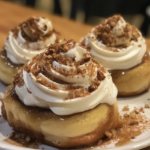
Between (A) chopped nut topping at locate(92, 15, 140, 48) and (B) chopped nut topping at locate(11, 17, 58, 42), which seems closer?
(A) chopped nut topping at locate(92, 15, 140, 48)

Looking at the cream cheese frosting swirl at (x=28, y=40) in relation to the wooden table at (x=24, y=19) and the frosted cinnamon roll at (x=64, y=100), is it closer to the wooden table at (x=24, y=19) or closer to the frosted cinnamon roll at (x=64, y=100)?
the frosted cinnamon roll at (x=64, y=100)

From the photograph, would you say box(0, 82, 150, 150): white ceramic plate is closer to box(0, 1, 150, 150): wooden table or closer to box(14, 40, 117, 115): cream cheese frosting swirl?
box(14, 40, 117, 115): cream cheese frosting swirl

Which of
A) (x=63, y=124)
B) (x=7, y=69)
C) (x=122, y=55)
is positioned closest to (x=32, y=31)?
(x=7, y=69)

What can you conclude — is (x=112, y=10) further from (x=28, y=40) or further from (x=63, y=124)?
(x=63, y=124)

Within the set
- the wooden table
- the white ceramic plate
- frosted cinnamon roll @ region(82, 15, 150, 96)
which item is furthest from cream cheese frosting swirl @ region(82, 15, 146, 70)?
the wooden table

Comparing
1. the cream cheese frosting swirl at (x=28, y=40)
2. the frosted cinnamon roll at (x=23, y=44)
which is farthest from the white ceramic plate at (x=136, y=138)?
the cream cheese frosting swirl at (x=28, y=40)

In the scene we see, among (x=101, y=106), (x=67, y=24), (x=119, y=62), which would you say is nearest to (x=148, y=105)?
(x=119, y=62)

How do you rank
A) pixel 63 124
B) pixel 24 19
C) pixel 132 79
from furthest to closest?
pixel 24 19 → pixel 132 79 → pixel 63 124

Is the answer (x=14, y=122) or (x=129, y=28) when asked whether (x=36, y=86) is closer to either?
(x=14, y=122)
